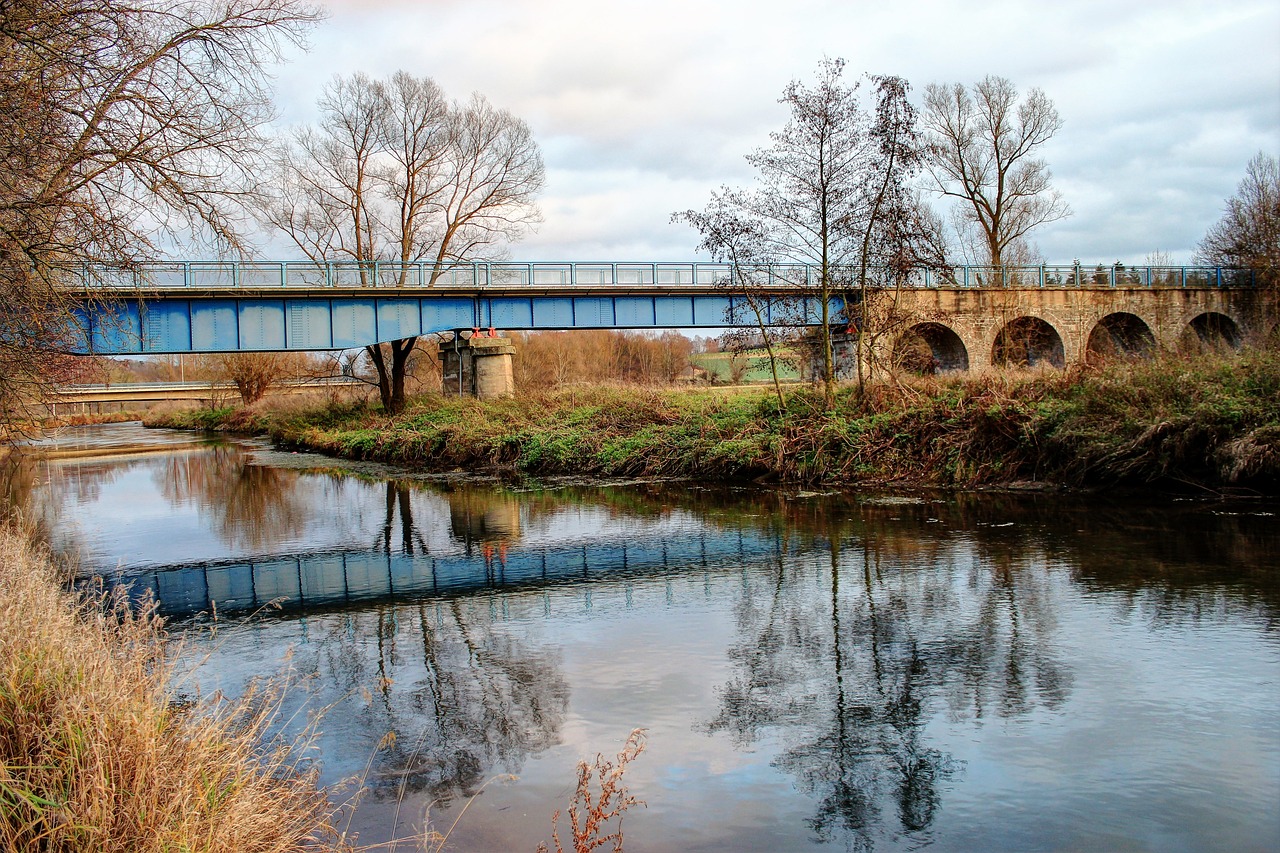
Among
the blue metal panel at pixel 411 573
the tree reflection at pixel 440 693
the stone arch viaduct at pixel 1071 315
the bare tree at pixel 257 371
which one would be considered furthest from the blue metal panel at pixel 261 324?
the bare tree at pixel 257 371

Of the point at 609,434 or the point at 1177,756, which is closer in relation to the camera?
the point at 1177,756

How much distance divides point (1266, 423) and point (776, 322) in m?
9.81

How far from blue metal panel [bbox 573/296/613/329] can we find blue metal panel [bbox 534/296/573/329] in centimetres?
27

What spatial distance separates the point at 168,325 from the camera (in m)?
31.0

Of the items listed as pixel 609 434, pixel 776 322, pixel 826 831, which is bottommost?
pixel 826 831

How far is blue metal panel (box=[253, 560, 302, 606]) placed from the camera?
11016 millimetres

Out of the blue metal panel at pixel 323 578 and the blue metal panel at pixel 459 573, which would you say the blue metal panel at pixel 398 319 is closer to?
the blue metal panel at pixel 323 578

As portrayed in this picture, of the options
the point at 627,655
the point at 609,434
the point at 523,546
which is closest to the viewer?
the point at 627,655


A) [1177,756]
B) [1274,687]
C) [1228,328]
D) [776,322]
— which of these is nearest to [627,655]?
[1177,756]

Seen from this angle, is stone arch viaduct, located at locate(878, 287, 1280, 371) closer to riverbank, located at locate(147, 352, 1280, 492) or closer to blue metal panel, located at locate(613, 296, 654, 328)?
blue metal panel, located at locate(613, 296, 654, 328)

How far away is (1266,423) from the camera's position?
1392 cm

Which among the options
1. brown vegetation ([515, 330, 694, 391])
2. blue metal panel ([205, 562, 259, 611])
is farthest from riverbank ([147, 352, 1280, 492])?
brown vegetation ([515, 330, 694, 391])

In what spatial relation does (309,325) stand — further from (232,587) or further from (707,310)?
(232,587)

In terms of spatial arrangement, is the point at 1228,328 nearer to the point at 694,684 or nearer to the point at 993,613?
the point at 993,613
